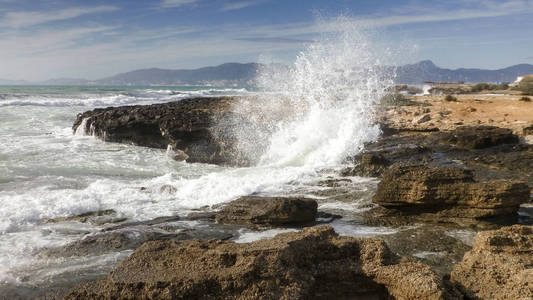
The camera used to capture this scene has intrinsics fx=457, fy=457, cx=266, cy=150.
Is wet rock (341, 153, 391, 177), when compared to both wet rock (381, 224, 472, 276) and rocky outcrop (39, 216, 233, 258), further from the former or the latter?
rocky outcrop (39, 216, 233, 258)

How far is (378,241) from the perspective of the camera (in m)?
3.92

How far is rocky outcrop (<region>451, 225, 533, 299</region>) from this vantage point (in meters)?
3.45

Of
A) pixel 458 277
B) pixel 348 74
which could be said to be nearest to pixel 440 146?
pixel 348 74

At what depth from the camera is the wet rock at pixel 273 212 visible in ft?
20.2

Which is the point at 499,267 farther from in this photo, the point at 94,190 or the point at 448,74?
the point at 448,74

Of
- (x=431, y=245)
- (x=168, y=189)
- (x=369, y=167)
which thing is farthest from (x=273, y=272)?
(x=369, y=167)

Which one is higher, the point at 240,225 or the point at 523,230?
the point at 523,230

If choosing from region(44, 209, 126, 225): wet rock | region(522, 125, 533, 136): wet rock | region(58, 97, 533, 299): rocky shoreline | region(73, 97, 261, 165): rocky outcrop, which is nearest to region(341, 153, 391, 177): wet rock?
region(58, 97, 533, 299): rocky shoreline

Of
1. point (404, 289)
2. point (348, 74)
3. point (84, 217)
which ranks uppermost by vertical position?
point (348, 74)

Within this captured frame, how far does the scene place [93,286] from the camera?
3.34m

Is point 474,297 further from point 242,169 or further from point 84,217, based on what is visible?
point 242,169

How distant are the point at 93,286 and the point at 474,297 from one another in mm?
2859

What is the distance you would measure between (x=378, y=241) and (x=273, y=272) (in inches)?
43.9

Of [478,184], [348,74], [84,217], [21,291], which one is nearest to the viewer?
[21,291]
